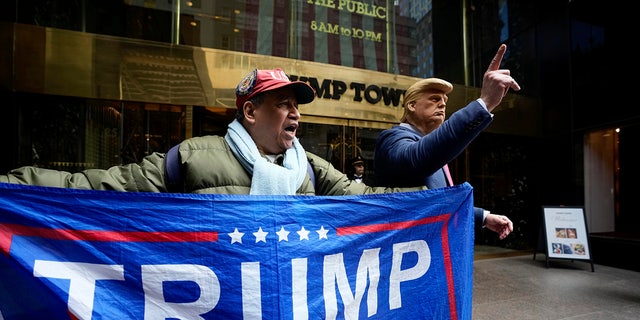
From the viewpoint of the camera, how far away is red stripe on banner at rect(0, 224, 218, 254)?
142 cm

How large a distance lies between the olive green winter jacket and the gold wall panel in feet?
16.6

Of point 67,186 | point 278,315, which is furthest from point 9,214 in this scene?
point 278,315

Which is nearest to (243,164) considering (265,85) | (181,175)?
(181,175)

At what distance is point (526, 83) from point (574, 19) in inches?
62.6

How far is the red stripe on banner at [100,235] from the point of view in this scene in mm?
1420

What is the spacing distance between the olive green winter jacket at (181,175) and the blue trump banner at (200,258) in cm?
7

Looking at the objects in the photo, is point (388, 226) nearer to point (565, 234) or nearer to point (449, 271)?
point (449, 271)

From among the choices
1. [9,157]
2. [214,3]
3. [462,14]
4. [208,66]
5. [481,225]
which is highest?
[462,14]

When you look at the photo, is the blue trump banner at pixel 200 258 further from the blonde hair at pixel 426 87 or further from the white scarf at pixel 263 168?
the blonde hair at pixel 426 87

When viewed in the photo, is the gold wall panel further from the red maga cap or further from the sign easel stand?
the red maga cap

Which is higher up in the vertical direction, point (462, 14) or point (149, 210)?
point (462, 14)

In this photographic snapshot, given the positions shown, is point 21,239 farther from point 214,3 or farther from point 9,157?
point 214,3

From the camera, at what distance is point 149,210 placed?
1560 mm

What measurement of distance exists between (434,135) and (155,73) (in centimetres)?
569
